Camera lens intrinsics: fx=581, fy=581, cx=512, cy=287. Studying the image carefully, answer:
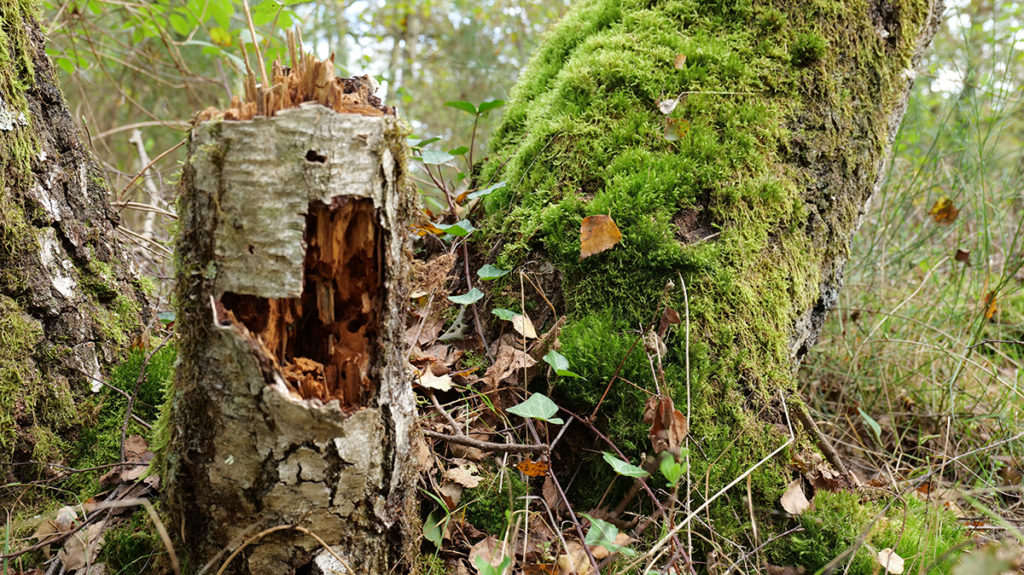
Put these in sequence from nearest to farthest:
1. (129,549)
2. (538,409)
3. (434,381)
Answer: (129,549)
(538,409)
(434,381)

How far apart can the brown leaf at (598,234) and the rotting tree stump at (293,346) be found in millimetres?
808

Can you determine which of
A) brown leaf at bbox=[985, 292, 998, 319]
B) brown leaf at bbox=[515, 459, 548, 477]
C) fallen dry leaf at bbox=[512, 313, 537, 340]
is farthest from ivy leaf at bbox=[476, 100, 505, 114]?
brown leaf at bbox=[985, 292, 998, 319]

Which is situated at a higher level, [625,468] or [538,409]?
[538,409]

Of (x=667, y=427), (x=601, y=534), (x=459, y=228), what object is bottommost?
(x=601, y=534)

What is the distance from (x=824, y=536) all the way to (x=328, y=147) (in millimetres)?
1798

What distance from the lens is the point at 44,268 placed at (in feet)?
6.41

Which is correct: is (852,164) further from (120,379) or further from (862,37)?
(120,379)

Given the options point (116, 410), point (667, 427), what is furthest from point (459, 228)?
point (116, 410)

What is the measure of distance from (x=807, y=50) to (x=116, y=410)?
3.14 m

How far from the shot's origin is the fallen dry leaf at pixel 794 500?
185 centimetres

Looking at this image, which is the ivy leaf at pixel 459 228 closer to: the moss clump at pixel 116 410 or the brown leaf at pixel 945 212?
the moss clump at pixel 116 410

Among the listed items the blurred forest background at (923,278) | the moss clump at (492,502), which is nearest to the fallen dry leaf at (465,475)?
the moss clump at (492,502)

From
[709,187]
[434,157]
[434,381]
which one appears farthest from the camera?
[434,157]

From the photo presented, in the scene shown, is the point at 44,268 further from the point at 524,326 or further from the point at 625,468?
the point at 625,468
